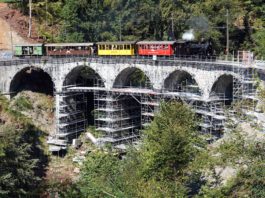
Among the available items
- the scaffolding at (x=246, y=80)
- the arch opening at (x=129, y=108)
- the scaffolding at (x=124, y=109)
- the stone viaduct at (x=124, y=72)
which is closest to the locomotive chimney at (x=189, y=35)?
the scaffolding at (x=124, y=109)

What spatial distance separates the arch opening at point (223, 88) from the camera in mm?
55994

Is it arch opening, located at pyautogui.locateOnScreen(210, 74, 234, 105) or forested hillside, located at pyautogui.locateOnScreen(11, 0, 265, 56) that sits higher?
forested hillside, located at pyautogui.locateOnScreen(11, 0, 265, 56)

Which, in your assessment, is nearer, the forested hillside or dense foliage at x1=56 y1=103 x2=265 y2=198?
dense foliage at x1=56 y1=103 x2=265 y2=198

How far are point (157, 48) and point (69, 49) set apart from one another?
14003 mm

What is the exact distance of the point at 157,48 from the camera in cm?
6184

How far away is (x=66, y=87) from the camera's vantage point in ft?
220

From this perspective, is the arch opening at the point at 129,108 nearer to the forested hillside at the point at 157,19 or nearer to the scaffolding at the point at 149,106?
the scaffolding at the point at 149,106

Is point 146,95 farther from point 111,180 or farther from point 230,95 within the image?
point 111,180

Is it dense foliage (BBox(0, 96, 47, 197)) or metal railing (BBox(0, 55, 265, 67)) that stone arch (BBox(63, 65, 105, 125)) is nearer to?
metal railing (BBox(0, 55, 265, 67))

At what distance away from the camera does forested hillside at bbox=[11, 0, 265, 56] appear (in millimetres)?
76125

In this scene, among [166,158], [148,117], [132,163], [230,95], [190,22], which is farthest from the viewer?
[190,22]

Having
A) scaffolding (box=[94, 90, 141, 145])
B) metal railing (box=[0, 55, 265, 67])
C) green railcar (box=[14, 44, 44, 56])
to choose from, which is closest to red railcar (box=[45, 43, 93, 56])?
green railcar (box=[14, 44, 44, 56])

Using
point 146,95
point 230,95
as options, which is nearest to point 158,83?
point 146,95

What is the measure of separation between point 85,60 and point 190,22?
18994mm
